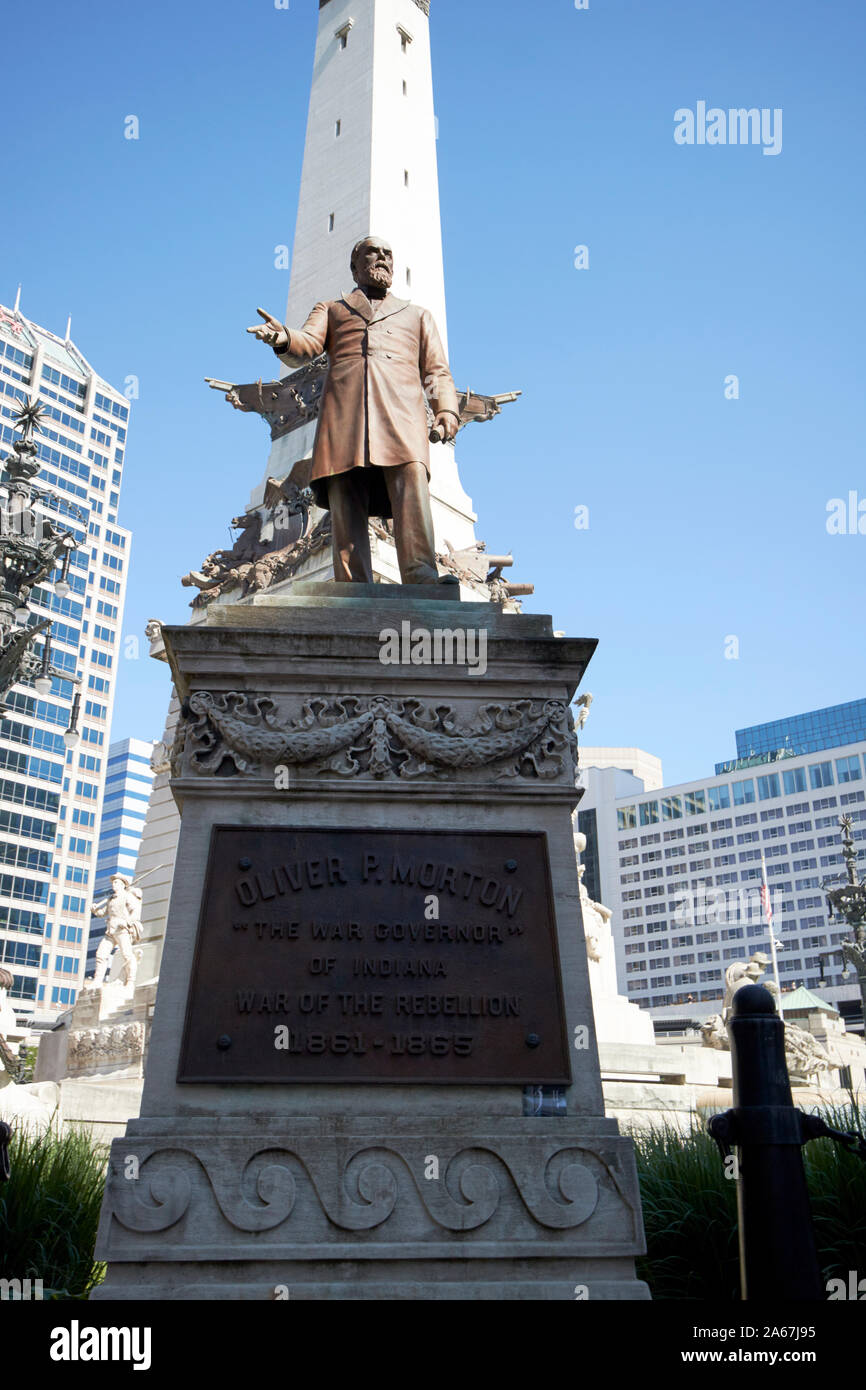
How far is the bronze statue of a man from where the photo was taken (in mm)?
8008

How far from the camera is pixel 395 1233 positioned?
18.2 ft

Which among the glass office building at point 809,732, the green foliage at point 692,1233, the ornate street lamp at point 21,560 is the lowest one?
the green foliage at point 692,1233

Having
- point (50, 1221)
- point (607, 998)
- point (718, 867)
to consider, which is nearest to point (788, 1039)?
point (607, 998)

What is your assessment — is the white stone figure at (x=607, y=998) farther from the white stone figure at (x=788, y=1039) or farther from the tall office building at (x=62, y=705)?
the tall office building at (x=62, y=705)

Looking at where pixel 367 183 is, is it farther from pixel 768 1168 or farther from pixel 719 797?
pixel 719 797

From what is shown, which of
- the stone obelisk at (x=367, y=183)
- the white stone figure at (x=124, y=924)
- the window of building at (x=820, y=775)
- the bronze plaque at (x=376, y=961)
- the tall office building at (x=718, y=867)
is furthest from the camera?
the window of building at (x=820, y=775)

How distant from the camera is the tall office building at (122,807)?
16638 centimetres

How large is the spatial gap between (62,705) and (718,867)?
86.7 metres

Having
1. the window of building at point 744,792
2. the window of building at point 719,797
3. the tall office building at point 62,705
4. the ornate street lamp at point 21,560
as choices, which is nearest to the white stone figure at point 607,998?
the ornate street lamp at point 21,560

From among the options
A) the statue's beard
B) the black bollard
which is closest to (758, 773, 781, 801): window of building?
the statue's beard

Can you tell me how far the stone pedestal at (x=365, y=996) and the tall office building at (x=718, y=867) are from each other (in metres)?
130

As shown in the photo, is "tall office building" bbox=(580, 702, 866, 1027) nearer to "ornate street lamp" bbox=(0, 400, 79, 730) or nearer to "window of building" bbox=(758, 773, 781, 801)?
"window of building" bbox=(758, 773, 781, 801)

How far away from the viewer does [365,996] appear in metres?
6.19

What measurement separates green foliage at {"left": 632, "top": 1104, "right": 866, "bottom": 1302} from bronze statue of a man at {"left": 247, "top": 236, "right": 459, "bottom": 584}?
4.52 m
